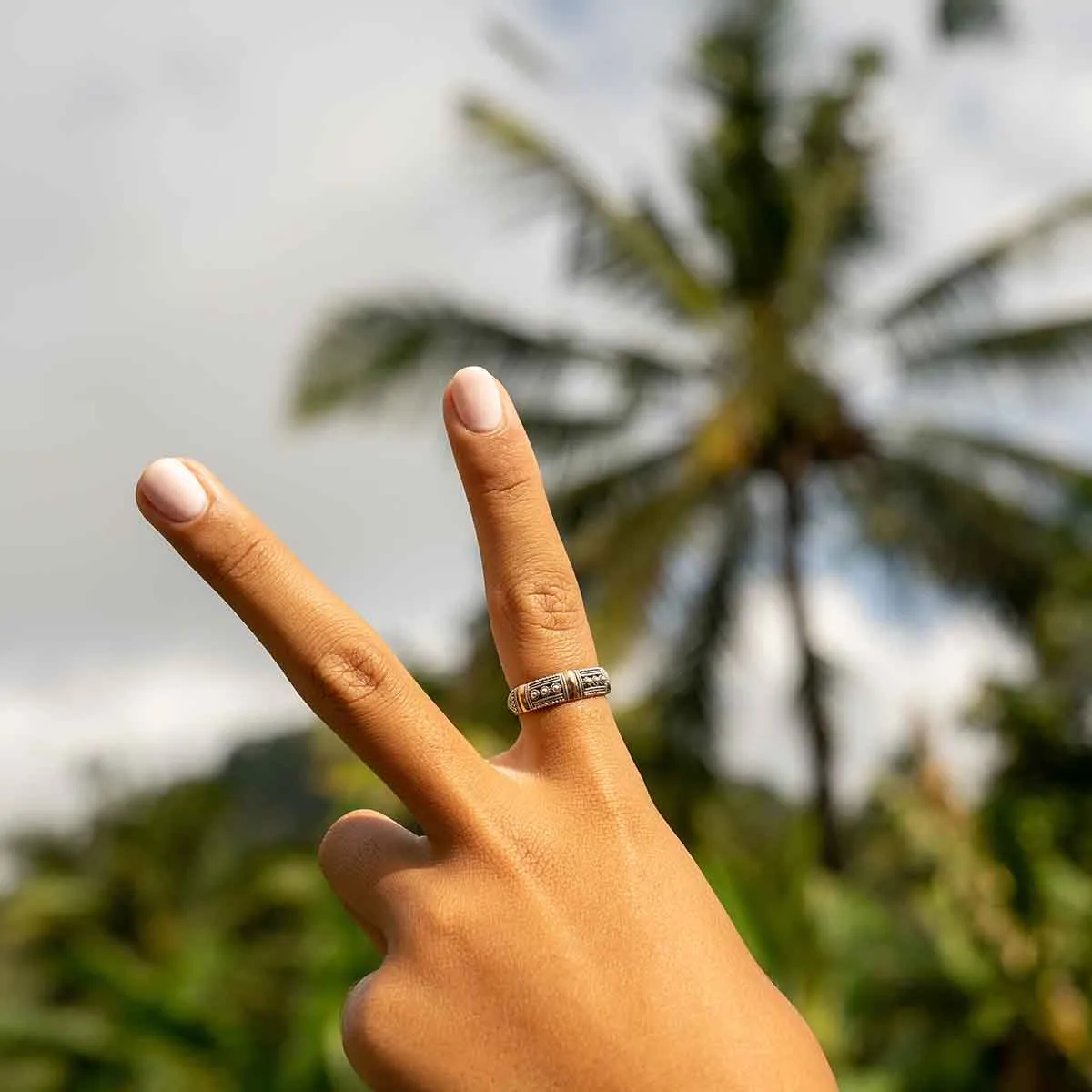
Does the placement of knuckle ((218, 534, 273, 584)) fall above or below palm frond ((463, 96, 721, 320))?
below

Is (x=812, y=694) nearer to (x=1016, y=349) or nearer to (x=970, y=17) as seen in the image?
(x=1016, y=349)

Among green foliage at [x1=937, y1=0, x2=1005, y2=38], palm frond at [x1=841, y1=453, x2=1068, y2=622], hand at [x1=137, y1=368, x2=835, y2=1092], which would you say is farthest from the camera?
palm frond at [x1=841, y1=453, x2=1068, y2=622]

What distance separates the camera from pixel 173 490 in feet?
3.70

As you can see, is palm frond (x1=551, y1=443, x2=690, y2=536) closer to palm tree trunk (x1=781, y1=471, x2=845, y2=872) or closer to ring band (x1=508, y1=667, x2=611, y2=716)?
palm tree trunk (x1=781, y1=471, x2=845, y2=872)

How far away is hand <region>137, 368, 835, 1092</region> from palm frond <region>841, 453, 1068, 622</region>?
8.75 metres

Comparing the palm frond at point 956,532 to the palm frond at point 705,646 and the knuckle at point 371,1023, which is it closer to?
the palm frond at point 705,646

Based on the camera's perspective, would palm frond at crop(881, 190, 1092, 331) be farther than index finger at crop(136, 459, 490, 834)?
Yes

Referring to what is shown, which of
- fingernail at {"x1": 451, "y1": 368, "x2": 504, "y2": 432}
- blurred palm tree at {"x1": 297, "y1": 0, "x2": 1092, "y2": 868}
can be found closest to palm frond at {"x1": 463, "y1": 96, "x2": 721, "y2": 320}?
blurred palm tree at {"x1": 297, "y1": 0, "x2": 1092, "y2": 868}

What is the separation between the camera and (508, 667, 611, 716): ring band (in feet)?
3.93

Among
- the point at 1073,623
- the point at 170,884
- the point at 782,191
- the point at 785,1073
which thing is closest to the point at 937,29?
the point at 782,191

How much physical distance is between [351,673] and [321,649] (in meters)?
0.04

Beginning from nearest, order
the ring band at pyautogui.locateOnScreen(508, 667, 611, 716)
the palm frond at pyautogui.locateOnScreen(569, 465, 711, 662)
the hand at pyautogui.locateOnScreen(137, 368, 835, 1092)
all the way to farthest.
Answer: the hand at pyautogui.locateOnScreen(137, 368, 835, 1092), the ring band at pyautogui.locateOnScreen(508, 667, 611, 716), the palm frond at pyautogui.locateOnScreen(569, 465, 711, 662)

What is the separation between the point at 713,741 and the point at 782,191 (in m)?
4.01

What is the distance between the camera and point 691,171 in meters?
9.51
